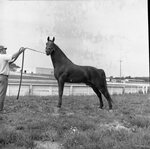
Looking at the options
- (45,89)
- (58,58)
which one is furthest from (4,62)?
(45,89)

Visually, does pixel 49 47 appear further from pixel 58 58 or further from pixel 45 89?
pixel 45 89

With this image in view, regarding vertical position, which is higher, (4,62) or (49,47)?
(49,47)

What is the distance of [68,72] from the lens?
6.67m

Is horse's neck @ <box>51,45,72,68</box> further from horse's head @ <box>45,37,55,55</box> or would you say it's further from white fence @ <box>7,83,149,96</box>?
white fence @ <box>7,83,149,96</box>

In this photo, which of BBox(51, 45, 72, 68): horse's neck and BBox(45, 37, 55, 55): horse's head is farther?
BBox(51, 45, 72, 68): horse's neck

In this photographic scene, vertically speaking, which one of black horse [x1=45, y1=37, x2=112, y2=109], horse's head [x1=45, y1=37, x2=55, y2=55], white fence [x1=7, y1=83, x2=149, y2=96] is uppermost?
horse's head [x1=45, y1=37, x2=55, y2=55]

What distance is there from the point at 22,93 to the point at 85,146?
449 inches

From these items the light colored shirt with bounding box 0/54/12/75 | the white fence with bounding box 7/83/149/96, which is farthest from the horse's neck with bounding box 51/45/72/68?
the white fence with bounding box 7/83/149/96

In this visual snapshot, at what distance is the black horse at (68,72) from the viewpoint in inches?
261

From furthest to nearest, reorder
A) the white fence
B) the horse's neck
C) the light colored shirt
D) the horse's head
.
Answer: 1. the white fence
2. the horse's neck
3. the horse's head
4. the light colored shirt

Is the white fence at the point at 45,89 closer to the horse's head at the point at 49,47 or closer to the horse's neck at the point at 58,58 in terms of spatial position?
the horse's neck at the point at 58,58

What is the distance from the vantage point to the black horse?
21.8ft

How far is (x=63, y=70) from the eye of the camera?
664 centimetres

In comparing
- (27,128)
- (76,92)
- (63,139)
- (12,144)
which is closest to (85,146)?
(63,139)
